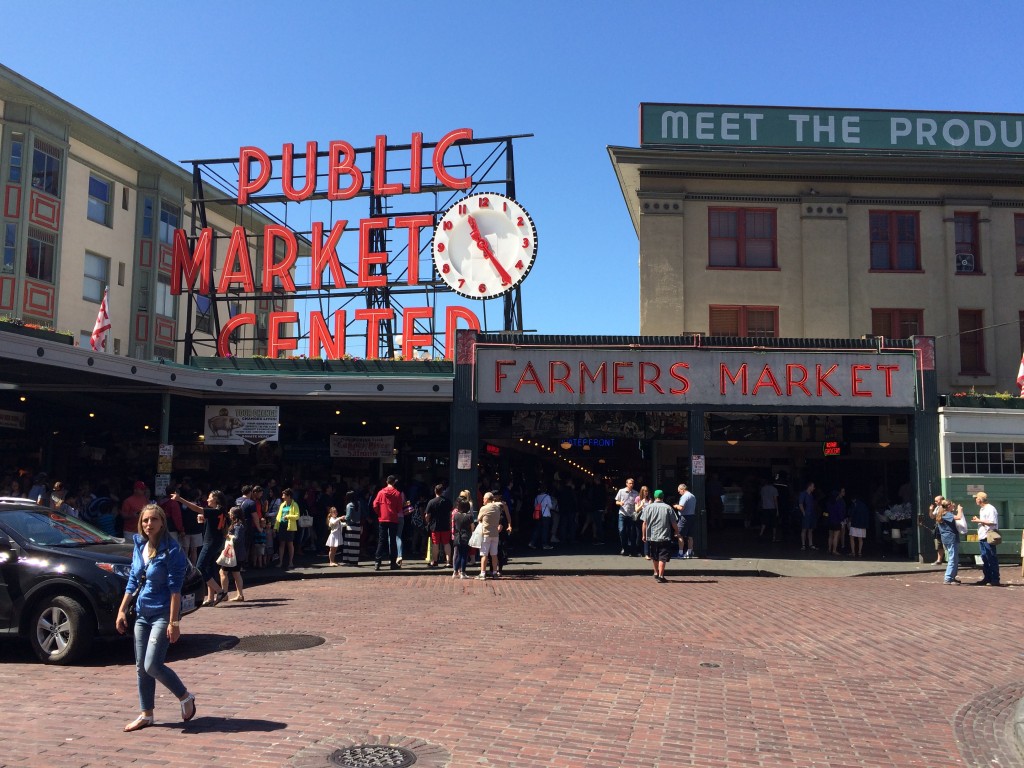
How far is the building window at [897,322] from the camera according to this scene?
25125mm

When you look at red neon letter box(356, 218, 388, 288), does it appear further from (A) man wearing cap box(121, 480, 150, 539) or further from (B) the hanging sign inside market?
(A) man wearing cap box(121, 480, 150, 539)

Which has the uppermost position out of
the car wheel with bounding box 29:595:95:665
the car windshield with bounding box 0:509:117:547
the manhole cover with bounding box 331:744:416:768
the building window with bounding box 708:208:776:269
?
the building window with bounding box 708:208:776:269

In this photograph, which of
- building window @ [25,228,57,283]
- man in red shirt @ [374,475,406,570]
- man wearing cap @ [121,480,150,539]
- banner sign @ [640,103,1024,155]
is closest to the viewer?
man wearing cap @ [121,480,150,539]

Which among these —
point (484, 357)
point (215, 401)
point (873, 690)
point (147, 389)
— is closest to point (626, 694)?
point (873, 690)

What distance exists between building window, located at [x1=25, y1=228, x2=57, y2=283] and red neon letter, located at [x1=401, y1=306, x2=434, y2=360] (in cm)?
1628

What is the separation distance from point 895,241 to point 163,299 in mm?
31087

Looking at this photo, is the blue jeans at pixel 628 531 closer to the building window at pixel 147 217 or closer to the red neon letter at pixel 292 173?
the red neon letter at pixel 292 173

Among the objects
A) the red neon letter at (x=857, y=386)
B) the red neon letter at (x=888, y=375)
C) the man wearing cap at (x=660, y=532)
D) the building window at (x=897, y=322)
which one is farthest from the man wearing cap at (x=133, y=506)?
the building window at (x=897, y=322)

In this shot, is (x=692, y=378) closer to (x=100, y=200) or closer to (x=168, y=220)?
(x=100, y=200)

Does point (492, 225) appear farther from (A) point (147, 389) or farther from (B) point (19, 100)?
(B) point (19, 100)

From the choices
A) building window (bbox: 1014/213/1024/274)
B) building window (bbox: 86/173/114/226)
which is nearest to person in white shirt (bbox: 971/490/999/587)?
building window (bbox: 1014/213/1024/274)

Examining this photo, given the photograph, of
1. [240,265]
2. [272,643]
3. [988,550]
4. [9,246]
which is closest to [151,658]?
[272,643]

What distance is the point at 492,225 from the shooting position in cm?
2714

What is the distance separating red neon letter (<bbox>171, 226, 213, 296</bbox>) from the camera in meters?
29.8
